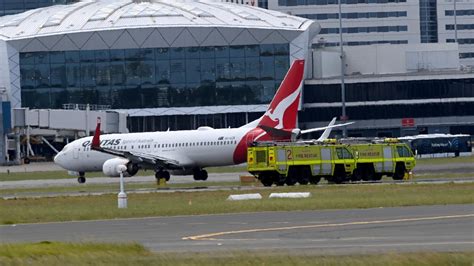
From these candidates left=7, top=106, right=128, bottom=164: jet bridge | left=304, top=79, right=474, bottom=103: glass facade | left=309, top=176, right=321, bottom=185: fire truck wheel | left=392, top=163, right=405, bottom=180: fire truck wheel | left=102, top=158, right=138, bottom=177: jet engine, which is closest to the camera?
left=309, top=176, right=321, bottom=185: fire truck wheel

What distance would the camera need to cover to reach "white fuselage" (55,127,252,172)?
86500mm

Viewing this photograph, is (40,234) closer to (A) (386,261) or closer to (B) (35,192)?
(A) (386,261)

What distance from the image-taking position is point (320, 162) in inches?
2835

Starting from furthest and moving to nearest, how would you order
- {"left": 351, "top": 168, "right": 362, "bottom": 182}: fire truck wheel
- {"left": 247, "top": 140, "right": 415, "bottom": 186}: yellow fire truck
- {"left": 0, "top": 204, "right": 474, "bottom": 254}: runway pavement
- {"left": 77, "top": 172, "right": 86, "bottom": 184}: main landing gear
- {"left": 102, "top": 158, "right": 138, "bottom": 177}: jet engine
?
{"left": 77, "top": 172, "right": 86, "bottom": 184}: main landing gear → {"left": 102, "top": 158, "right": 138, "bottom": 177}: jet engine → {"left": 351, "top": 168, "right": 362, "bottom": 182}: fire truck wheel → {"left": 247, "top": 140, "right": 415, "bottom": 186}: yellow fire truck → {"left": 0, "top": 204, "right": 474, "bottom": 254}: runway pavement

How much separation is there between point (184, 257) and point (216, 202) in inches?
972

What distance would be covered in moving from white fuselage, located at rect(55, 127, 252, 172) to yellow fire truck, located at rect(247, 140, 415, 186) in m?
12.3

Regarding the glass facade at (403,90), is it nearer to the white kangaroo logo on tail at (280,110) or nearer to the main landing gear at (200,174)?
the main landing gear at (200,174)

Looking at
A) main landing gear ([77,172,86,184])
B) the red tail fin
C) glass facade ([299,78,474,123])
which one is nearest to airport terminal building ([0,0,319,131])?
glass facade ([299,78,474,123])

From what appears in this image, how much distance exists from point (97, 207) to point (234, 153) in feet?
103

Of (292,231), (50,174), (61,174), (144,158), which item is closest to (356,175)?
(144,158)

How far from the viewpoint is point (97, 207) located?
5469 cm

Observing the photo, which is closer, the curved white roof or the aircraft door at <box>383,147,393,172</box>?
the aircraft door at <box>383,147,393,172</box>

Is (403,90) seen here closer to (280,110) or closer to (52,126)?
(52,126)

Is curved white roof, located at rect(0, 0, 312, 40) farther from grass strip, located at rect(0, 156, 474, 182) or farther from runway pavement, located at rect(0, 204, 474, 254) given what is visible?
runway pavement, located at rect(0, 204, 474, 254)
